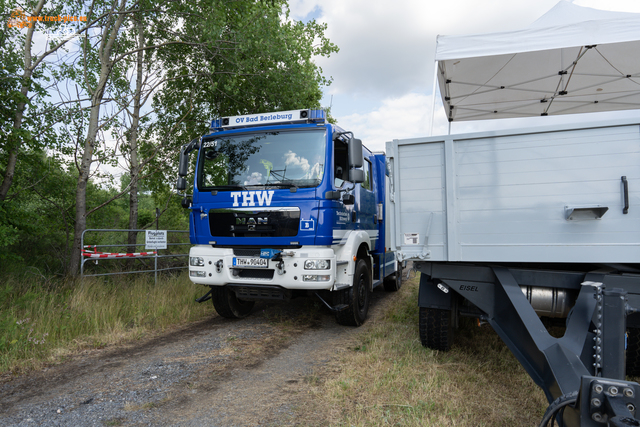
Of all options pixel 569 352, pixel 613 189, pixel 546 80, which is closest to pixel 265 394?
pixel 569 352

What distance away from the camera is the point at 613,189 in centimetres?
307

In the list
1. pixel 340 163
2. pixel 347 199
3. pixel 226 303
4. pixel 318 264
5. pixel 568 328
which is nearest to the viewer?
pixel 568 328

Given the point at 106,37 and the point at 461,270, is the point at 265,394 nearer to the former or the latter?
the point at 461,270

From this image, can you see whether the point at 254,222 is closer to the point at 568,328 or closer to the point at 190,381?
the point at 190,381

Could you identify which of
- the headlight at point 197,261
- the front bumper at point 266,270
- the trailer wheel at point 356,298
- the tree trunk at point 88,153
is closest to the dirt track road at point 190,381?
the trailer wheel at point 356,298

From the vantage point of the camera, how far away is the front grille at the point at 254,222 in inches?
196

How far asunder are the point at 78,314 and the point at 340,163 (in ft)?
14.0

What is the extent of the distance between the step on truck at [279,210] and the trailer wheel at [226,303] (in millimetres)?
124

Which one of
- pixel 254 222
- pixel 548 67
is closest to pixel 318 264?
pixel 254 222

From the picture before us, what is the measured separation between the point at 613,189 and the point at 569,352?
151 centimetres

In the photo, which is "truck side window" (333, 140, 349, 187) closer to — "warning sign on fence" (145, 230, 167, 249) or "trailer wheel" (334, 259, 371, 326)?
"trailer wheel" (334, 259, 371, 326)

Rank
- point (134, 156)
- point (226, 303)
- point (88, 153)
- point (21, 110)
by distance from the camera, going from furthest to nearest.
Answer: point (134, 156), point (88, 153), point (21, 110), point (226, 303)

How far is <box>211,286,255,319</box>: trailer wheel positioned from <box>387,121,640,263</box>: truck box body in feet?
10.7

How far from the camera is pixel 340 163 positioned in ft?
17.5
